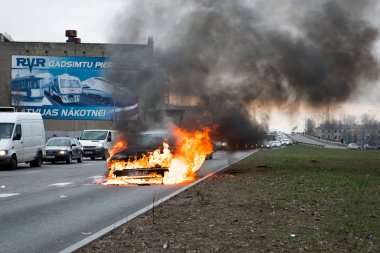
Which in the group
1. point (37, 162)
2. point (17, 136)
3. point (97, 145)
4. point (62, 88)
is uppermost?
point (62, 88)

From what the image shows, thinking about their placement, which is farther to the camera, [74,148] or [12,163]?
[74,148]

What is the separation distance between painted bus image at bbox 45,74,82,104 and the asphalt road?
44.4 meters

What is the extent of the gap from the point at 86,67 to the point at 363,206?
5434 centimetres

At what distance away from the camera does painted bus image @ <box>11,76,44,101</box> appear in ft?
203

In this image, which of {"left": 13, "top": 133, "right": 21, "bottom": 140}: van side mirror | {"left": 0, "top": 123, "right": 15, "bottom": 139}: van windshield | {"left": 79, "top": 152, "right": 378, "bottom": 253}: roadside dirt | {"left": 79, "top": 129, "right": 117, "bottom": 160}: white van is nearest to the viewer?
{"left": 79, "top": 152, "right": 378, "bottom": 253}: roadside dirt

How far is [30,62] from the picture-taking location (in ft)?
207

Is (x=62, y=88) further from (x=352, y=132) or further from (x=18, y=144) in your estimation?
(x=352, y=132)

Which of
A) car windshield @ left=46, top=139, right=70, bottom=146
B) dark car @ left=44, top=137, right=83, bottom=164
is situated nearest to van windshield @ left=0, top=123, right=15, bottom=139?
dark car @ left=44, top=137, right=83, bottom=164

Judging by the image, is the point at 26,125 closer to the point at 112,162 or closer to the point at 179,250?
the point at 112,162

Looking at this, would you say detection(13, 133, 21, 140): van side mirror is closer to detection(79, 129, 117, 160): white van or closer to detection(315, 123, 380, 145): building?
detection(79, 129, 117, 160): white van

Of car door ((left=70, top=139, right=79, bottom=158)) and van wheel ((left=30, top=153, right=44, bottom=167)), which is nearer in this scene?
van wheel ((left=30, top=153, right=44, bottom=167))

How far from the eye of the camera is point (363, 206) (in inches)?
424

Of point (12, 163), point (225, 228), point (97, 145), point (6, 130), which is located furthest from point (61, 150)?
point (225, 228)

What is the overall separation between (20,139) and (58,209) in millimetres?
14519
